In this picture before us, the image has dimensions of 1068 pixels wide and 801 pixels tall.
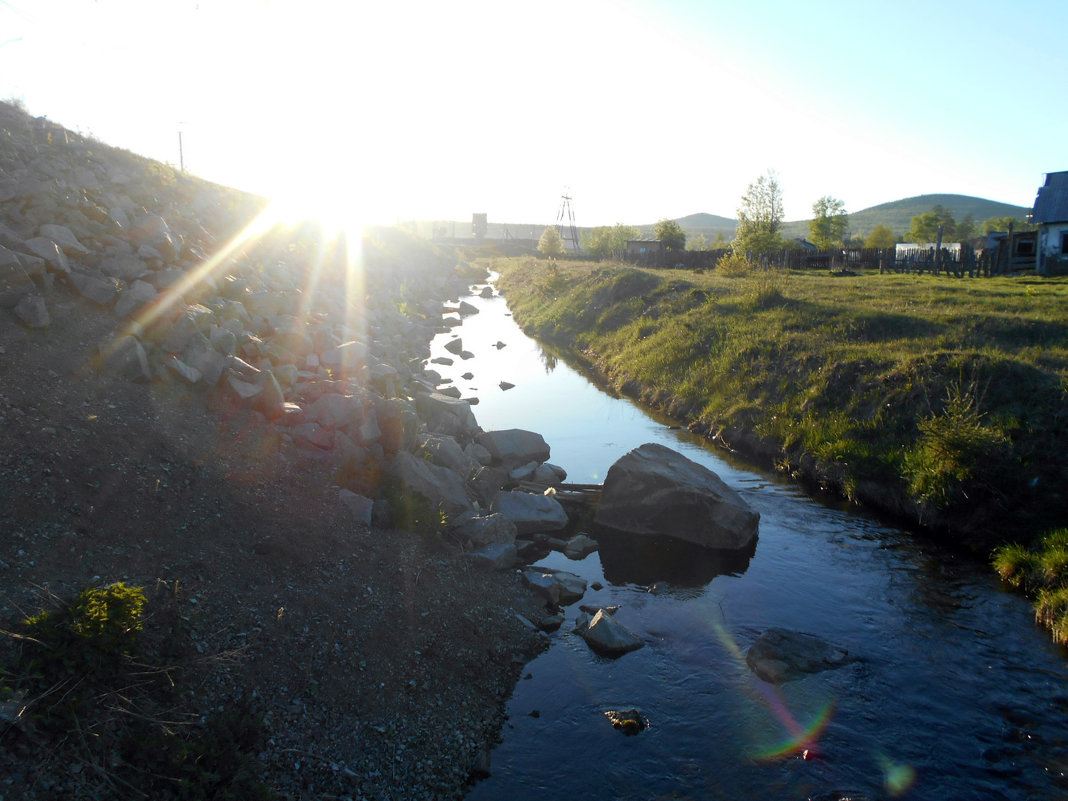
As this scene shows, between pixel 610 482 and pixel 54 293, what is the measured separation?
1103 cm

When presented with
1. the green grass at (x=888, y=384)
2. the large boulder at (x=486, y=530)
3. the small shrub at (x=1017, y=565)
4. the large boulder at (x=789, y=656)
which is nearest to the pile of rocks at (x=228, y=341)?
the large boulder at (x=486, y=530)

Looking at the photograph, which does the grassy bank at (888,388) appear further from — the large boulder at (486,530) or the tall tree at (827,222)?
the tall tree at (827,222)

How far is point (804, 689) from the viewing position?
8.65 meters

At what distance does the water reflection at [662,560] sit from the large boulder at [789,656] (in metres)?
2.18

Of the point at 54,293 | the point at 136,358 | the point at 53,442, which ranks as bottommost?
the point at 53,442

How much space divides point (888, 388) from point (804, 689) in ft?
35.1

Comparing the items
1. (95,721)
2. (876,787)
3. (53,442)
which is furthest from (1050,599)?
(53,442)

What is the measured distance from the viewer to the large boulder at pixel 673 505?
13016 mm

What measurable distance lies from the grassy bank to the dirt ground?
29.8 feet

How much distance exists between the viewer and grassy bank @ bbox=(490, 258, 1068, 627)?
43.3 feet

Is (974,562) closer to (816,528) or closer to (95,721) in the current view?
(816,528)

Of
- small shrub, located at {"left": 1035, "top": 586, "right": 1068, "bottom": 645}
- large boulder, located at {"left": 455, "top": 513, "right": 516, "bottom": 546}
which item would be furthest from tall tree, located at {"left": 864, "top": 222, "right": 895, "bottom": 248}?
large boulder, located at {"left": 455, "top": 513, "right": 516, "bottom": 546}

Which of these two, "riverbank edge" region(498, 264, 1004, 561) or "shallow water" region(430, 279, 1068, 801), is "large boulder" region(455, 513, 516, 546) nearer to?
"shallow water" region(430, 279, 1068, 801)

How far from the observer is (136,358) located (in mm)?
11062
